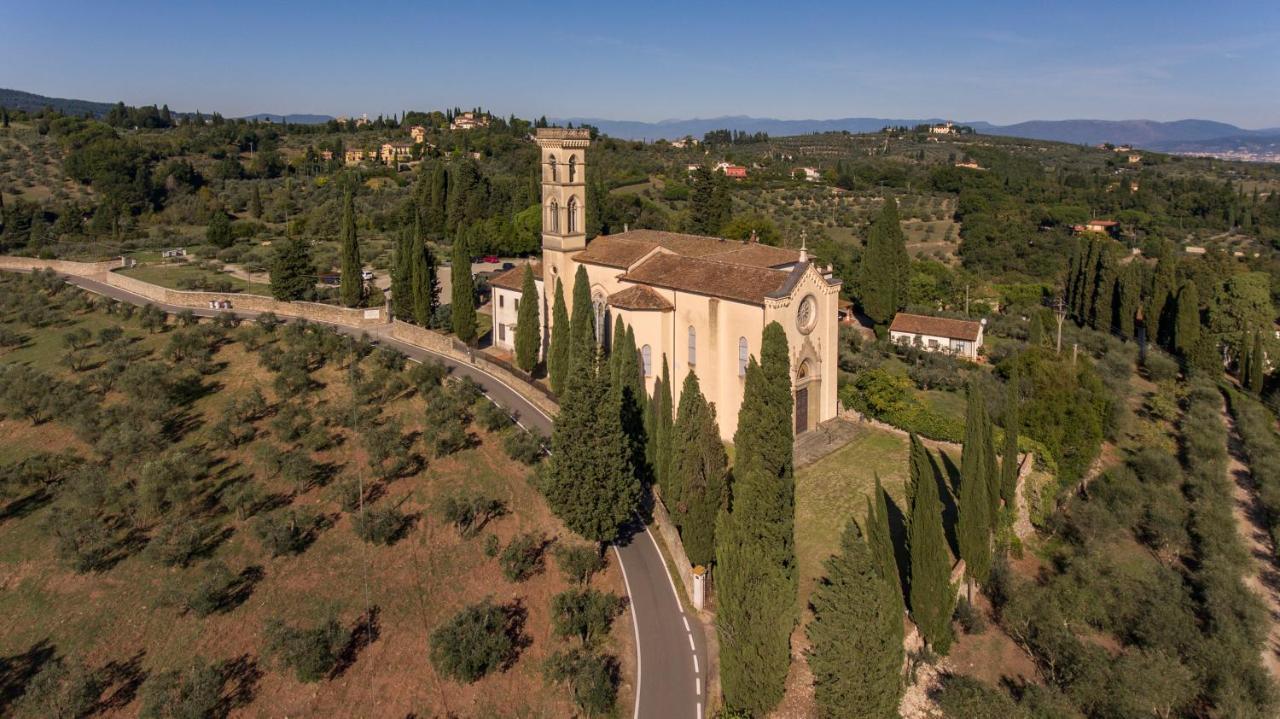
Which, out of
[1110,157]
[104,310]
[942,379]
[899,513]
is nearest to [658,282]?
[899,513]

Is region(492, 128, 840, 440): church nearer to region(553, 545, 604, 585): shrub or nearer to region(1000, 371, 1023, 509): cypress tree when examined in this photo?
region(1000, 371, 1023, 509): cypress tree

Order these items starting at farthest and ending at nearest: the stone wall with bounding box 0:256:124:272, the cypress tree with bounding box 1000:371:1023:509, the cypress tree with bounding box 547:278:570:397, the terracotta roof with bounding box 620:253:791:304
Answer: the stone wall with bounding box 0:256:124:272
the cypress tree with bounding box 547:278:570:397
the terracotta roof with bounding box 620:253:791:304
the cypress tree with bounding box 1000:371:1023:509

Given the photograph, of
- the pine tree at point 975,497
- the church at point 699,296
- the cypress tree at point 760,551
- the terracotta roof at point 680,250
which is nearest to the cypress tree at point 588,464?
the cypress tree at point 760,551

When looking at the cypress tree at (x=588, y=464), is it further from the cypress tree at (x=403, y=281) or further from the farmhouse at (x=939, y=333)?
the farmhouse at (x=939, y=333)

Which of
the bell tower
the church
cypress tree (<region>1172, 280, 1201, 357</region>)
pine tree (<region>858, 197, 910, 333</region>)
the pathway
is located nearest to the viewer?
the pathway

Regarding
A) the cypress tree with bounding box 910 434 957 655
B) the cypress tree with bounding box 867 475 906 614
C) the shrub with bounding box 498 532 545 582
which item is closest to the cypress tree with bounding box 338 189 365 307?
the shrub with bounding box 498 532 545 582
